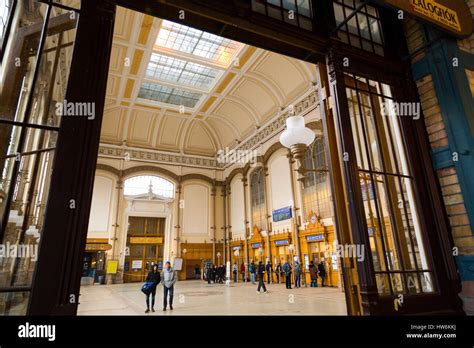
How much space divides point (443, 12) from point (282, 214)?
41.6ft

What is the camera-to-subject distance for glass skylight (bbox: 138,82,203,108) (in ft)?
55.2

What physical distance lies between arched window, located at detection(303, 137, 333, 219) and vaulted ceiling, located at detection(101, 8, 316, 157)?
3131 mm

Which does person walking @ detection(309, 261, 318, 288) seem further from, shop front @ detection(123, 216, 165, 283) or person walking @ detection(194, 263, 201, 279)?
shop front @ detection(123, 216, 165, 283)

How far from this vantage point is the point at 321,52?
3264 millimetres

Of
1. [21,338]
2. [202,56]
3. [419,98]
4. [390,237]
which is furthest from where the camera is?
[202,56]

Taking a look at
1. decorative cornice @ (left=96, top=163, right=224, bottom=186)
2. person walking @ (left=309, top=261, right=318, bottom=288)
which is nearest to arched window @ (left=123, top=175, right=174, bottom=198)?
decorative cornice @ (left=96, top=163, right=224, bottom=186)

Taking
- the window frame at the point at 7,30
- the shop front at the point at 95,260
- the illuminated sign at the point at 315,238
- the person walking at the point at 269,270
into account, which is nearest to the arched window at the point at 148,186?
the shop front at the point at 95,260

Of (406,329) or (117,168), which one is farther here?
(117,168)

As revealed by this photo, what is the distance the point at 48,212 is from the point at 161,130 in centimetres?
1940

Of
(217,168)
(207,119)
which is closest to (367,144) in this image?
(207,119)

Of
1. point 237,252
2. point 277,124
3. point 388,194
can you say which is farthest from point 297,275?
point 388,194

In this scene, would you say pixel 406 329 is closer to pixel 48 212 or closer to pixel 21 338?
pixel 21 338

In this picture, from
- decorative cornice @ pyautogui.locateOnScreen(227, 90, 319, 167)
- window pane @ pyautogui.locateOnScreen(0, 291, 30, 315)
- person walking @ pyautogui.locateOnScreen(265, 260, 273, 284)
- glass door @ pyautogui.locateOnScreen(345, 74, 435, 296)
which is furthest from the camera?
person walking @ pyautogui.locateOnScreen(265, 260, 273, 284)

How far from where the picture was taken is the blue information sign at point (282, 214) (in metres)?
15.0
